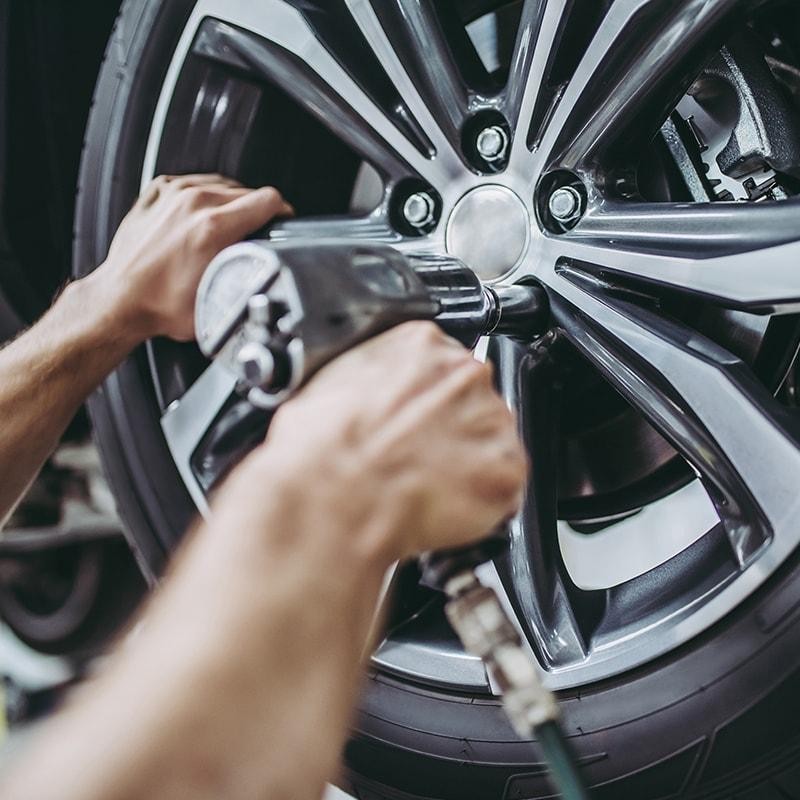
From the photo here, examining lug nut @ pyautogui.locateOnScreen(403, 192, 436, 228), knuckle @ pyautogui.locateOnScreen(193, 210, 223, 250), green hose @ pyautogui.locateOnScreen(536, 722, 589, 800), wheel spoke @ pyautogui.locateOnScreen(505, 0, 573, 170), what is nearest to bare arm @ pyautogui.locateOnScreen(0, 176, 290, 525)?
knuckle @ pyautogui.locateOnScreen(193, 210, 223, 250)

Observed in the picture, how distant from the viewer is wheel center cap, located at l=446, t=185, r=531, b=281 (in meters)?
0.73

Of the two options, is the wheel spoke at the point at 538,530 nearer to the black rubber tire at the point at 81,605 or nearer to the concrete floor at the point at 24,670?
the black rubber tire at the point at 81,605

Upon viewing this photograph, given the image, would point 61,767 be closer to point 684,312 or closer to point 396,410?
point 396,410

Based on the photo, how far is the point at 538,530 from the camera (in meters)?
0.73

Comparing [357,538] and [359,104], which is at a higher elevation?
[359,104]

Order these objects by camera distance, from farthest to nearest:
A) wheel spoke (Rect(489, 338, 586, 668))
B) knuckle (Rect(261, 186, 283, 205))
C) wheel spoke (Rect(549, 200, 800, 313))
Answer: knuckle (Rect(261, 186, 283, 205)), wheel spoke (Rect(489, 338, 586, 668)), wheel spoke (Rect(549, 200, 800, 313))

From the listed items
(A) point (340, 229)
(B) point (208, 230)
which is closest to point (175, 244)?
(B) point (208, 230)

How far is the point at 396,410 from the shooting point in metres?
0.45

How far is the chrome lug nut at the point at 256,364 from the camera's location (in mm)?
459

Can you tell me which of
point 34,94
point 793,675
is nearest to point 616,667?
point 793,675

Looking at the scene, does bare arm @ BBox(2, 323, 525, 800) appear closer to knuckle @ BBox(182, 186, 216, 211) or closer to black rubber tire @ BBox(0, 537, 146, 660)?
knuckle @ BBox(182, 186, 216, 211)

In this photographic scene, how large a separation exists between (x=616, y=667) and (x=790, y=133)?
1.29 ft

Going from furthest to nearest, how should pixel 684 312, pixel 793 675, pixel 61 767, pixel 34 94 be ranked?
pixel 34 94 → pixel 684 312 → pixel 793 675 → pixel 61 767

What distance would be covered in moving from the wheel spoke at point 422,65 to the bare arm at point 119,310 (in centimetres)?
14
